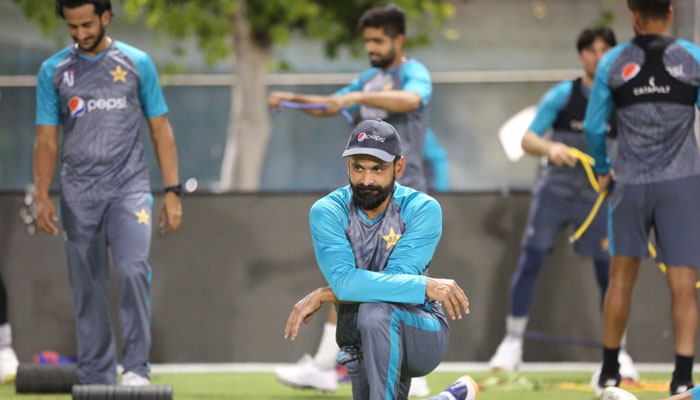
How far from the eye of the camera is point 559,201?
6.81 metres

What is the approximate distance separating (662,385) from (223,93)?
35.0 ft

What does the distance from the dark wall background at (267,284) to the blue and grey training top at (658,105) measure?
2016 millimetres

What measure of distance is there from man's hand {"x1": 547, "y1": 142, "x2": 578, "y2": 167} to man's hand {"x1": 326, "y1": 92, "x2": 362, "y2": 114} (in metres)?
1.14

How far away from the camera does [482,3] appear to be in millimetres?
16234

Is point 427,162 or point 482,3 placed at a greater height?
point 482,3

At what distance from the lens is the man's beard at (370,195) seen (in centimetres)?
415

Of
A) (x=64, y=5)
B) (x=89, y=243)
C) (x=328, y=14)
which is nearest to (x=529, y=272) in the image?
(x=89, y=243)

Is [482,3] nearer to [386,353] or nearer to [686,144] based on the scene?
[686,144]

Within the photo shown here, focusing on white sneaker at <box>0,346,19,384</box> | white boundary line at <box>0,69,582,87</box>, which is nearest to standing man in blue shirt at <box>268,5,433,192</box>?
white sneaker at <box>0,346,19,384</box>

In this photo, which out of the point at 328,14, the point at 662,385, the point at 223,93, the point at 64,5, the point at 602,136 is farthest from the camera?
the point at 223,93

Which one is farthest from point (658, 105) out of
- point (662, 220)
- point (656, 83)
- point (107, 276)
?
point (107, 276)

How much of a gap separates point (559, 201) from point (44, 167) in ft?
10.1

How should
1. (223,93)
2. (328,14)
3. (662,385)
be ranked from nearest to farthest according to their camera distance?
(662,385), (328,14), (223,93)

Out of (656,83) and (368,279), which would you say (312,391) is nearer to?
(368,279)
